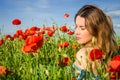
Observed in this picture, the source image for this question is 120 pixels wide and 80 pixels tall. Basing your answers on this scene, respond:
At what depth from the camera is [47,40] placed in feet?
19.2

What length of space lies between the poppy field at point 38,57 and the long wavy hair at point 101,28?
426 millimetres

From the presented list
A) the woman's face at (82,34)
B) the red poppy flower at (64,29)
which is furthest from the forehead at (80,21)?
the red poppy flower at (64,29)

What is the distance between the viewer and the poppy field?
9.39 ft

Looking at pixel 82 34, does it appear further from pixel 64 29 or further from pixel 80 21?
pixel 64 29

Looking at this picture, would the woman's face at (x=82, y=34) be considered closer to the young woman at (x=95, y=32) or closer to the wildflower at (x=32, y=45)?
the young woman at (x=95, y=32)

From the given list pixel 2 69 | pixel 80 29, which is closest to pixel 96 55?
pixel 2 69

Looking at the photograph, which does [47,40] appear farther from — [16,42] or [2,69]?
[2,69]

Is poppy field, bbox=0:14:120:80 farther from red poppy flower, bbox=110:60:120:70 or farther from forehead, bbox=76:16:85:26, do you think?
forehead, bbox=76:16:85:26

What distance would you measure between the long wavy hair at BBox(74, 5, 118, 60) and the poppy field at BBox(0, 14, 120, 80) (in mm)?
426

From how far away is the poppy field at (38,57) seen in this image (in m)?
2.86

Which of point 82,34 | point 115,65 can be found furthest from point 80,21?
point 115,65

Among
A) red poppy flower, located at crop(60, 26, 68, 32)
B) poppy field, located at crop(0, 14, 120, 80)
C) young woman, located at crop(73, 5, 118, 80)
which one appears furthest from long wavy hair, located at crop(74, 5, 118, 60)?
red poppy flower, located at crop(60, 26, 68, 32)

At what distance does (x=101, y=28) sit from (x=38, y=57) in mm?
1013

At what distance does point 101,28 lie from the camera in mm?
3469
